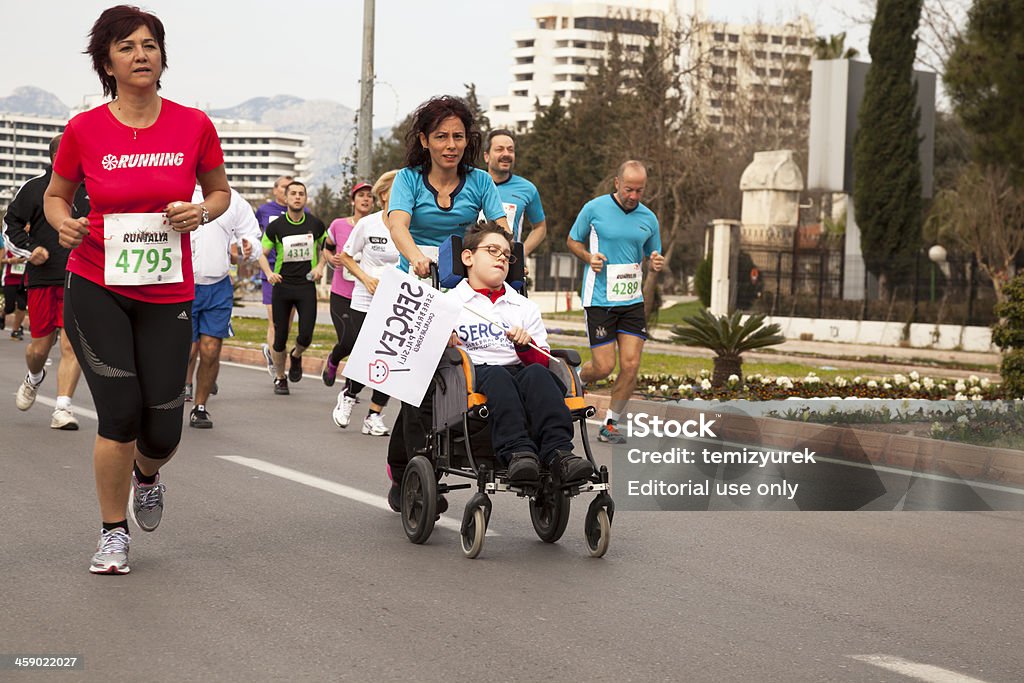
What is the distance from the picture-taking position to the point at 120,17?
237 inches

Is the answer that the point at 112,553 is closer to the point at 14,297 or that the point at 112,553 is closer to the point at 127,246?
the point at 127,246

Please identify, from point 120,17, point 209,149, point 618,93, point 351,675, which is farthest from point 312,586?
point 618,93

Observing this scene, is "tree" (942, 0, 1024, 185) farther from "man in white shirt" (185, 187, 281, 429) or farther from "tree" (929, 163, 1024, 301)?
"man in white shirt" (185, 187, 281, 429)

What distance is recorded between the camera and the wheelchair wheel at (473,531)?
647 centimetres

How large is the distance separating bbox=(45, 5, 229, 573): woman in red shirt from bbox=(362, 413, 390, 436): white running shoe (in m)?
5.17

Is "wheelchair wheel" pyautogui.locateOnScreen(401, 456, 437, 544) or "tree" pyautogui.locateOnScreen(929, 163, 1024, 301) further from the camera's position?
"tree" pyautogui.locateOnScreen(929, 163, 1024, 301)

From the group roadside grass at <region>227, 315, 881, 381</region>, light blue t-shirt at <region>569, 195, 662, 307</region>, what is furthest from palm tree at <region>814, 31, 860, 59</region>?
light blue t-shirt at <region>569, 195, 662, 307</region>

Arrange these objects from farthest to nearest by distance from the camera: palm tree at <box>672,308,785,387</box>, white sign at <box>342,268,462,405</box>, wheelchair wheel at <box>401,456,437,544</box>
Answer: palm tree at <box>672,308,785,387</box>
white sign at <box>342,268,462,405</box>
wheelchair wheel at <box>401,456,437,544</box>

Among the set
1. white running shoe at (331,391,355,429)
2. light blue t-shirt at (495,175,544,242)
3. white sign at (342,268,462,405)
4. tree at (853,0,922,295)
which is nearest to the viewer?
white sign at (342,268,462,405)

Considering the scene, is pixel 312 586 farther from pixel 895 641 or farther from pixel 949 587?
pixel 949 587

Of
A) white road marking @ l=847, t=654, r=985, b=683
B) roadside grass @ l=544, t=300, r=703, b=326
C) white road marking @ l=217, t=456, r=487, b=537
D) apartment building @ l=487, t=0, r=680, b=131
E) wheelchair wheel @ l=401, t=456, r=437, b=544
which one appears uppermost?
apartment building @ l=487, t=0, r=680, b=131

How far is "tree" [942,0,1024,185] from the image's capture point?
26625 millimetres

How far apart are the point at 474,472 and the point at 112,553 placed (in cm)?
157

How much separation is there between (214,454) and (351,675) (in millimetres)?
5532
